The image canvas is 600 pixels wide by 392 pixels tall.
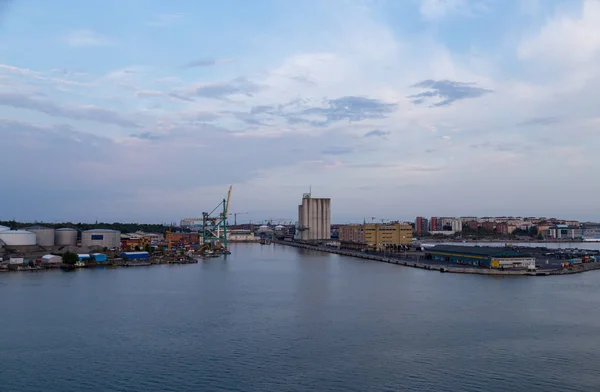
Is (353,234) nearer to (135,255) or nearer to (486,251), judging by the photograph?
(135,255)

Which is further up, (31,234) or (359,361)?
(31,234)

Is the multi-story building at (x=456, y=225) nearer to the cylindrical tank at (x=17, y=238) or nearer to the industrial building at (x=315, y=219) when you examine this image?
the industrial building at (x=315, y=219)

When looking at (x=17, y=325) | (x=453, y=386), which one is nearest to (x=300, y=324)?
(x=453, y=386)

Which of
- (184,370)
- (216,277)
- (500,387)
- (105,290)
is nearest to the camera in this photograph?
(500,387)

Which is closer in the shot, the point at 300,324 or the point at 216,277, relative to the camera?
the point at 300,324

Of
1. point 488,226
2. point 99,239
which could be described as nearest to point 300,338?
point 99,239

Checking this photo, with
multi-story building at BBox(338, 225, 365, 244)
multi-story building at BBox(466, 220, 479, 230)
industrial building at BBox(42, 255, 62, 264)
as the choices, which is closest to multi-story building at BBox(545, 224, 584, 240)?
multi-story building at BBox(466, 220, 479, 230)

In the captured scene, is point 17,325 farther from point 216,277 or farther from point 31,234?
point 31,234
